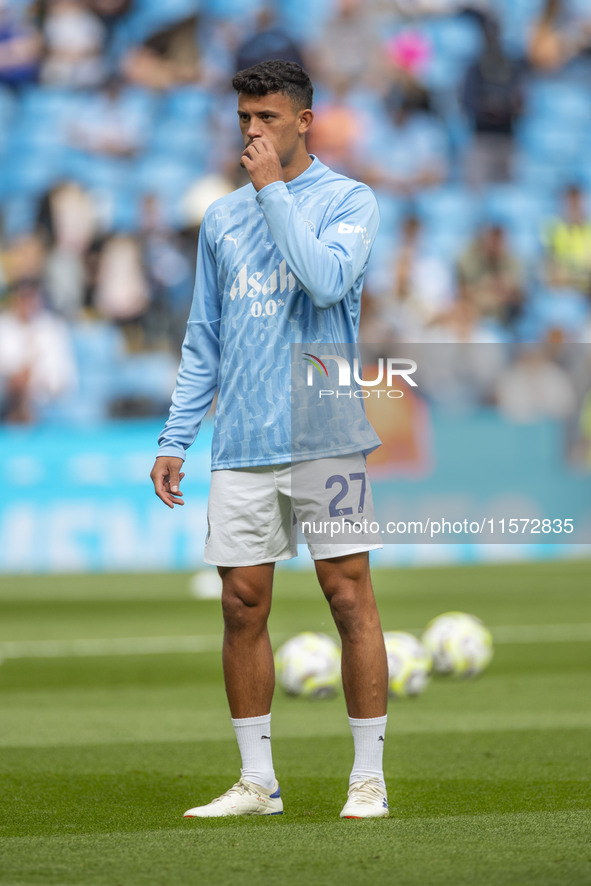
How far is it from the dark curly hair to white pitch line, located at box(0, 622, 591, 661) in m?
5.04

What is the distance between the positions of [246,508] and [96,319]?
10.9 meters

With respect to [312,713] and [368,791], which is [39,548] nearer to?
[312,713]

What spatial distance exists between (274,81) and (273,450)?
1.05 metres

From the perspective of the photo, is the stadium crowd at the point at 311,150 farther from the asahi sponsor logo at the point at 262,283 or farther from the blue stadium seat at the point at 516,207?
the asahi sponsor logo at the point at 262,283

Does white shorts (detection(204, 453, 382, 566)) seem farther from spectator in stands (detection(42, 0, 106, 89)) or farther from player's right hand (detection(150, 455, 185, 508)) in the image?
spectator in stands (detection(42, 0, 106, 89))

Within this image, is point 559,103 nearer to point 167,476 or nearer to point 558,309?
point 558,309

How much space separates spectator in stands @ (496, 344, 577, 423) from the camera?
13266 mm

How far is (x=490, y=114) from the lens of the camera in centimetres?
1820

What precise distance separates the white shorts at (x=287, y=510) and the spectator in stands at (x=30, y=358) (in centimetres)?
964

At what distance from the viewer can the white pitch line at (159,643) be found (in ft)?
27.8

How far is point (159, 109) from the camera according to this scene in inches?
692

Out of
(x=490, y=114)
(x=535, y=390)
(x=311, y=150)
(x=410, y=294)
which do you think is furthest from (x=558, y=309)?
(x=311, y=150)

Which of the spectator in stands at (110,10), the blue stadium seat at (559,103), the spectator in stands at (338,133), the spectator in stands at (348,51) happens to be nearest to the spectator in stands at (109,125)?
the spectator in stands at (110,10)

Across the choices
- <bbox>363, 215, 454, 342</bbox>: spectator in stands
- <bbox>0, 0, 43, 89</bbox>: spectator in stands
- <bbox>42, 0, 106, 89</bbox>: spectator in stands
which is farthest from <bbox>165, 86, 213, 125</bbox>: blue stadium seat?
<bbox>363, 215, 454, 342</bbox>: spectator in stands
